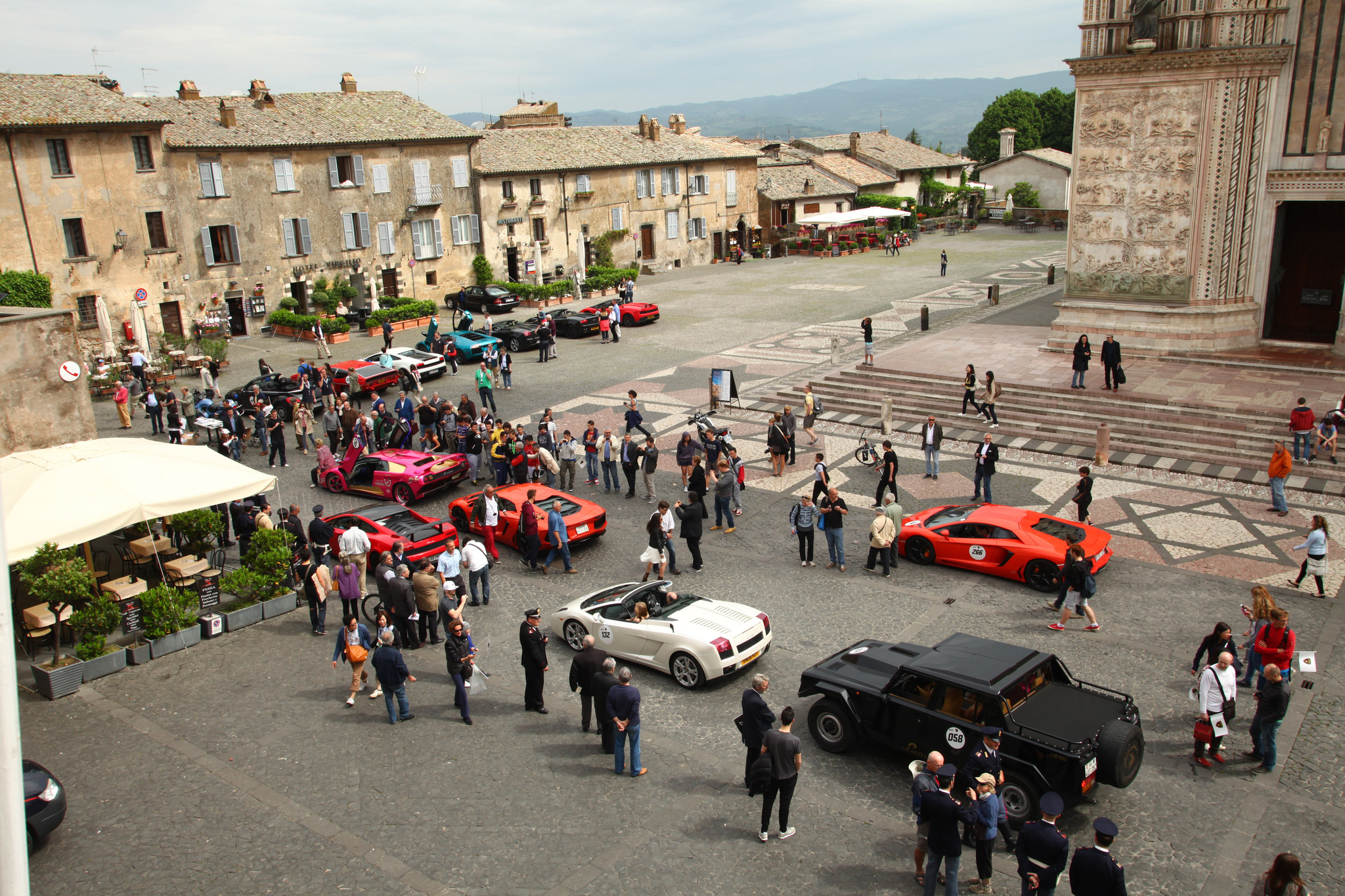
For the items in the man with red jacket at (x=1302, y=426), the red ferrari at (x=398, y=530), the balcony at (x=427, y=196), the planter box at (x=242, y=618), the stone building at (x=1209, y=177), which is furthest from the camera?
the balcony at (x=427, y=196)

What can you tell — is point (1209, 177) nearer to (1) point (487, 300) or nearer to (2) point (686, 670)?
(2) point (686, 670)

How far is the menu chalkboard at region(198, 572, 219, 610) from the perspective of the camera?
15.1m

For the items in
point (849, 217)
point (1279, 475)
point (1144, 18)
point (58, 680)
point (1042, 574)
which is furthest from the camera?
point (849, 217)

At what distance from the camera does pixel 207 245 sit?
A: 3772 cm

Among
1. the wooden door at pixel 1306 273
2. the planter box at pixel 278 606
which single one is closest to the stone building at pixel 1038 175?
the wooden door at pixel 1306 273

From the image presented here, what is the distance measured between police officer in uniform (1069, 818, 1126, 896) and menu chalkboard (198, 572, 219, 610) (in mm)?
13029

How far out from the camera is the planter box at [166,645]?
45.6 feet

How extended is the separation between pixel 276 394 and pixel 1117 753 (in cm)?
2386

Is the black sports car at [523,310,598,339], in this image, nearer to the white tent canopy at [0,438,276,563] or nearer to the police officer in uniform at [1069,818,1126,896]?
the white tent canopy at [0,438,276,563]

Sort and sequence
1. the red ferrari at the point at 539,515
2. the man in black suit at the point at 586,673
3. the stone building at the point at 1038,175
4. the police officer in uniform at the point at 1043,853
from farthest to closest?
the stone building at the point at 1038,175
the red ferrari at the point at 539,515
the man in black suit at the point at 586,673
the police officer in uniform at the point at 1043,853

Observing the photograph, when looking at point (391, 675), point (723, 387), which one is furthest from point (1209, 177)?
point (391, 675)

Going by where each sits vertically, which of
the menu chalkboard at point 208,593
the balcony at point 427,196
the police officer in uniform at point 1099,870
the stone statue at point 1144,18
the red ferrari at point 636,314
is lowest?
the menu chalkboard at point 208,593

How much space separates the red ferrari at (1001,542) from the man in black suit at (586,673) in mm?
7026

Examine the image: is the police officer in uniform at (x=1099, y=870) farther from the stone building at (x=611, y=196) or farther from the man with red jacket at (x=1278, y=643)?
the stone building at (x=611, y=196)
